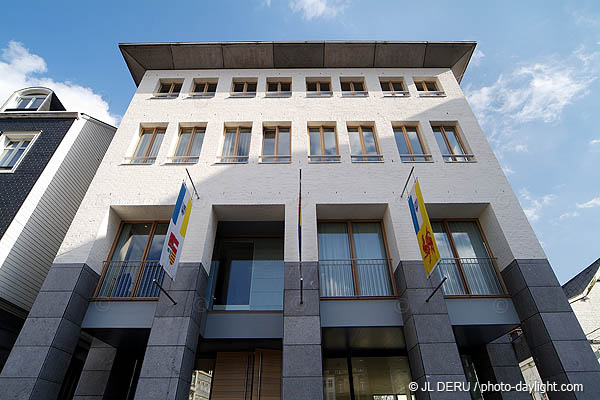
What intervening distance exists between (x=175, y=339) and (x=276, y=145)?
8.41m

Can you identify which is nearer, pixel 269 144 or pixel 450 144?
pixel 450 144

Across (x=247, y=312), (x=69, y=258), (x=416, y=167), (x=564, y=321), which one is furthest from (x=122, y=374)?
(x=564, y=321)

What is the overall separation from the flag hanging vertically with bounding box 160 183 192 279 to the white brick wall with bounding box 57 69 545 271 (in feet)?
2.81

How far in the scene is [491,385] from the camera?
10.7 metres

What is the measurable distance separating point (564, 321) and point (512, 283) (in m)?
1.58

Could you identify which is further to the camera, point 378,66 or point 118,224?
point 378,66

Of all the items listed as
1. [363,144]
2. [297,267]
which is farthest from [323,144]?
[297,267]

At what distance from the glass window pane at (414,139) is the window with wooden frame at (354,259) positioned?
3.88 metres

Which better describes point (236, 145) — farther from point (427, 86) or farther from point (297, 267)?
point (427, 86)

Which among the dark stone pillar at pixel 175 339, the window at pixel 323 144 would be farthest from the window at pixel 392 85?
the dark stone pillar at pixel 175 339

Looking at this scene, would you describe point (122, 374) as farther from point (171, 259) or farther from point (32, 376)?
point (171, 259)

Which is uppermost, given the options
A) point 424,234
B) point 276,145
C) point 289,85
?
point 289,85

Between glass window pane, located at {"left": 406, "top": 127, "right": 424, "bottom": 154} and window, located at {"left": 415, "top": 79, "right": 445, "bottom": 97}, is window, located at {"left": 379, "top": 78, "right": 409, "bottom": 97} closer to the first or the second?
window, located at {"left": 415, "top": 79, "right": 445, "bottom": 97}

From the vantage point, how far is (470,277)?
1087 centimetres
